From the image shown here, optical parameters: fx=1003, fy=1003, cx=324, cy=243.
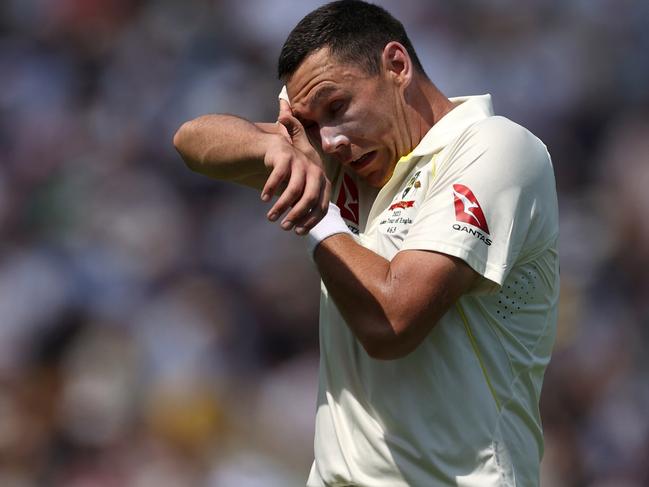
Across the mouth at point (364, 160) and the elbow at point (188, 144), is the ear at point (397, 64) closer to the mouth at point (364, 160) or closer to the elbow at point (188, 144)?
the mouth at point (364, 160)

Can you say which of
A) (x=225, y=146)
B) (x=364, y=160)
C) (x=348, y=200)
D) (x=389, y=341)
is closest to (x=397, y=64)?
(x=364, y=160)

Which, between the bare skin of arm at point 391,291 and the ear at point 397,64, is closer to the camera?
the bare skin of arm at point 391,291

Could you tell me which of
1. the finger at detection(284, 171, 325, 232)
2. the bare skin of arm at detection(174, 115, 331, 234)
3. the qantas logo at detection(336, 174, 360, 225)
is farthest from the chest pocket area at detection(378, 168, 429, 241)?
the finger at detection(284, 171, 325, 232)

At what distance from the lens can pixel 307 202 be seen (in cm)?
201

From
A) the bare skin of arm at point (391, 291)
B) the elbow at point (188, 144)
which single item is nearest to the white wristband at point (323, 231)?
the bare skin of arm at point (391, 291)

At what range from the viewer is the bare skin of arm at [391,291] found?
2113 mm

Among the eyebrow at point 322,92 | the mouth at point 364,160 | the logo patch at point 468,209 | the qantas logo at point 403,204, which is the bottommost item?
the qantas logo at point 403,204

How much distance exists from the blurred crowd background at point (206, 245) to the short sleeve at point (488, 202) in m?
2.87

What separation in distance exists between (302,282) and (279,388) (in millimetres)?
595

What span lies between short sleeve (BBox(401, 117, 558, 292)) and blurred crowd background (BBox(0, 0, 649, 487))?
2.87m

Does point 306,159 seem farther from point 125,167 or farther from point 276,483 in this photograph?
point 125,167

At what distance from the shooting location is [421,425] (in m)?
2.26

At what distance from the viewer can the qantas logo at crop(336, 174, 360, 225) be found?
258cm

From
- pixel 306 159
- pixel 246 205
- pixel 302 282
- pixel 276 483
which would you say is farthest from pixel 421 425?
pixel 246 205
